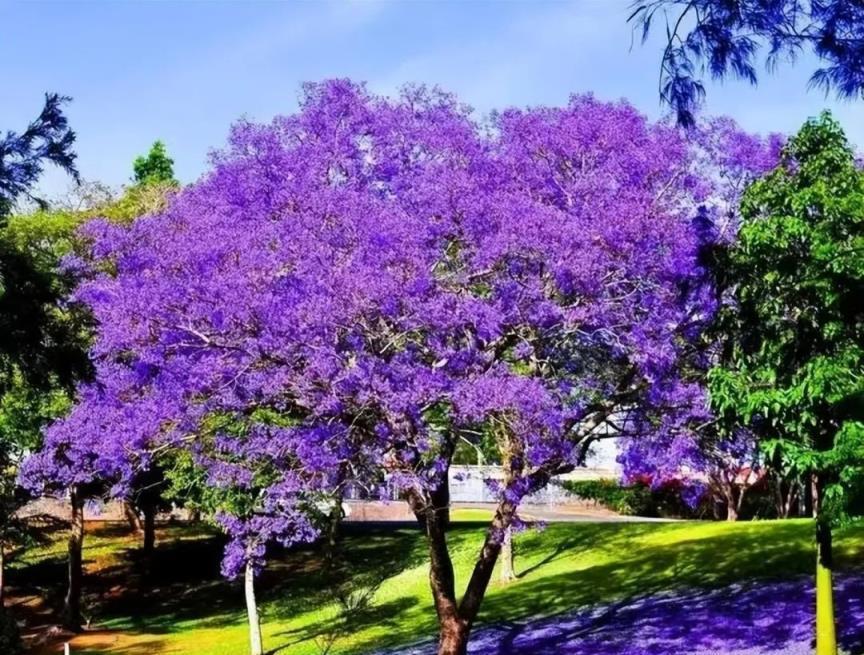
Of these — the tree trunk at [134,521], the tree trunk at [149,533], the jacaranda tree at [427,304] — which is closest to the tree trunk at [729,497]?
the jacaranda tree at [427,304]

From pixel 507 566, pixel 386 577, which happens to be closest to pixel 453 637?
pixel 386 577

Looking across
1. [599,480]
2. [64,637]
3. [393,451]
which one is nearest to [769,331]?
[393,451]

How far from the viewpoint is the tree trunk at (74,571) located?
83.0 feet

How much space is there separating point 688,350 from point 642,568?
8.56 meters

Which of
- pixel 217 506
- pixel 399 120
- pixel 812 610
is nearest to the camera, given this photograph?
pixel 812 610

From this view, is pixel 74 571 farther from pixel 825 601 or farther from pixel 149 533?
pixel 825 601

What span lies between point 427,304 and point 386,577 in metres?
10.9

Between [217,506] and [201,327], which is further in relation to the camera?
[217,506]

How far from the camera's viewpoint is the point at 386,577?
21.8 m

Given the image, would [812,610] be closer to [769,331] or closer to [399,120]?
[769,331]

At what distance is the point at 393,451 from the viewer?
13180mm

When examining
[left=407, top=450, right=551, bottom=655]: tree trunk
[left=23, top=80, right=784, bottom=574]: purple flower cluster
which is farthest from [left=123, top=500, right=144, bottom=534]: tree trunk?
[left=407, top=450, right=551, bottom=655]: tree trunk

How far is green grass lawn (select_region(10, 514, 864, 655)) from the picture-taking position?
19.0 metres

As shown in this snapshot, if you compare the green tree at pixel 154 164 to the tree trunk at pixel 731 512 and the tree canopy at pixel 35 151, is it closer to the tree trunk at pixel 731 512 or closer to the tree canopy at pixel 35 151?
the tree trunk at pixel 731 512
